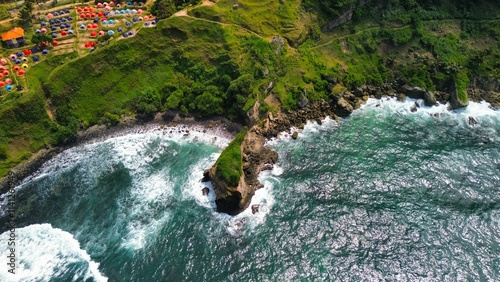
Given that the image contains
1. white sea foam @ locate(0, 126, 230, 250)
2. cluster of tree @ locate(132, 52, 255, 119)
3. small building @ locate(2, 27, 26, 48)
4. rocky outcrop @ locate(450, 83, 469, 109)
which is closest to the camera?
white sea foam @ locate(0, 126, 230, 250)

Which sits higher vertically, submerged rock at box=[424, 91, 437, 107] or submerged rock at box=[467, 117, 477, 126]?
submerged rock at box=[424, 91, 437, 107]

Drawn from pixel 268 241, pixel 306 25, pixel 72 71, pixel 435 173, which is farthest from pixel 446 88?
pixel 72 71

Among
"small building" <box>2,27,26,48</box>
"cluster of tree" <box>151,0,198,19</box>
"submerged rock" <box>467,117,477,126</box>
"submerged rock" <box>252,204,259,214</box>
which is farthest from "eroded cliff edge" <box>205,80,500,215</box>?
"small building" <box>2,27,26,48</box>

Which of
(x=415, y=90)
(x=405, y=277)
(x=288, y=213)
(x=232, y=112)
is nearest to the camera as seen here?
(x=405, y=277)

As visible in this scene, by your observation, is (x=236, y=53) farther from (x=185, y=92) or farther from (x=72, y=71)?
(x=72, y=71)

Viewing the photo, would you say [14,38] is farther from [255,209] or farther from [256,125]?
[255,209]

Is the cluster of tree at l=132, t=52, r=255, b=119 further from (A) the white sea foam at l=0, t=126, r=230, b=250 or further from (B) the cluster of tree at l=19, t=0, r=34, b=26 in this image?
(B) the cluster of tree at l=19, t=0, r=34, b=26

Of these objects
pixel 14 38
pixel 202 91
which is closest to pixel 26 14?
pixel 14 38

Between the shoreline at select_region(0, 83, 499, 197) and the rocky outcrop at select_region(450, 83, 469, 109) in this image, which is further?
the rocky outcrop at select_region(450, 83, 469, 109)
